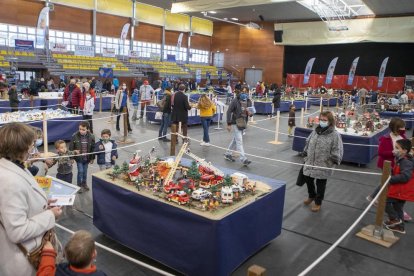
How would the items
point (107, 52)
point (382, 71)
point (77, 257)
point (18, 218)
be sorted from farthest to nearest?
point (382, 71) → point (107, 52) → point (77, 257) → point (18, 218)

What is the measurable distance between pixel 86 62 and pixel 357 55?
2096cm

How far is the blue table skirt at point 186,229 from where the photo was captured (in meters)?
3.07

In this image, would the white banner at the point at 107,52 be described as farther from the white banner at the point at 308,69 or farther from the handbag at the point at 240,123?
the handbag at the point at 240,123

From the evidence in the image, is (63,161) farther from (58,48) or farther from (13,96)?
(58,48)

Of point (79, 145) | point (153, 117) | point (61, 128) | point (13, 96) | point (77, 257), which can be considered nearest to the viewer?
point (77, 257)

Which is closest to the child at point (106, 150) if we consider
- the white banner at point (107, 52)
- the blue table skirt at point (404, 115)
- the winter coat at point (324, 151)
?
the winter coat at point (324, 151)

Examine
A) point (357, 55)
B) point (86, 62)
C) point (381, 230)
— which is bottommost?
point (381, 230)

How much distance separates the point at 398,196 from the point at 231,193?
2.42 meters

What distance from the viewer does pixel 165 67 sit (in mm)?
29734

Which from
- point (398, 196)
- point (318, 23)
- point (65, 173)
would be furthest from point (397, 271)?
point (318, 23)

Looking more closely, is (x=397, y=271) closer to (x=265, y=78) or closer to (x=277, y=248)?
(x=277, y=248)

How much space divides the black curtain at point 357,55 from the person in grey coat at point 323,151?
25.2 m

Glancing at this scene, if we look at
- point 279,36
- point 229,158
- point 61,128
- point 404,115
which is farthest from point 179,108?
point 279,36

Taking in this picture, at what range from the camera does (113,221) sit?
12.5 feet
